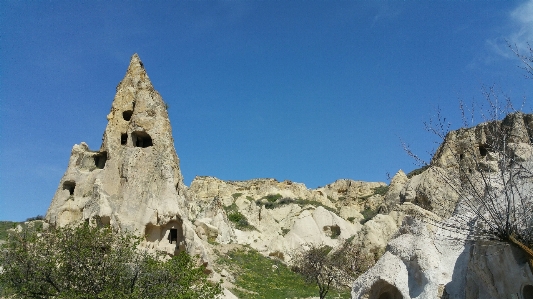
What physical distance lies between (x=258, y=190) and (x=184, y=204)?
56864mm

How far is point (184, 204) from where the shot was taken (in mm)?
26594

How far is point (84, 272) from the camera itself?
1344cm

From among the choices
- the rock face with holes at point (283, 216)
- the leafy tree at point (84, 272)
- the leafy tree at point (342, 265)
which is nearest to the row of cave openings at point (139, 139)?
the rock face with holes at point (283, 216)

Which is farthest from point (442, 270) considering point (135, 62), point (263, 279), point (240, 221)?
point (240, 221)

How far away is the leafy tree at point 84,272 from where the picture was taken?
1326 centimetres

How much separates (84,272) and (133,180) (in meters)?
11.6

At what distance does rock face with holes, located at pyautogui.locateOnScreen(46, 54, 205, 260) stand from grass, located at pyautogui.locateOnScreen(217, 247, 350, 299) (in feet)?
13.9

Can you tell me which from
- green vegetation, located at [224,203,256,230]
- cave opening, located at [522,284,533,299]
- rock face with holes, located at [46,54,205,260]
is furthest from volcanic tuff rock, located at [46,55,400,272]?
cave opening, located at [522,284,533,299]

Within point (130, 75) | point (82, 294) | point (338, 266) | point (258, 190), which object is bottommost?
point (82, 294)

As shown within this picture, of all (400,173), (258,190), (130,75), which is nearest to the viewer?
(130,75)

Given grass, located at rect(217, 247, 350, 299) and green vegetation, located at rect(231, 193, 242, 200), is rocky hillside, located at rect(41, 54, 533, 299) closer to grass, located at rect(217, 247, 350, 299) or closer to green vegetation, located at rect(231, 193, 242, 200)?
grass, located at rect(217, 247, 350, 299)

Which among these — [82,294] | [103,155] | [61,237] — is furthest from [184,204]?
[82,294]

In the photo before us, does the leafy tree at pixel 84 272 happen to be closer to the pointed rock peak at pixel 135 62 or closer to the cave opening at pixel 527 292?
the cave opening at pixel 527 292

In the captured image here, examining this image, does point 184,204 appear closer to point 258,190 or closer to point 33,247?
point 33,247
